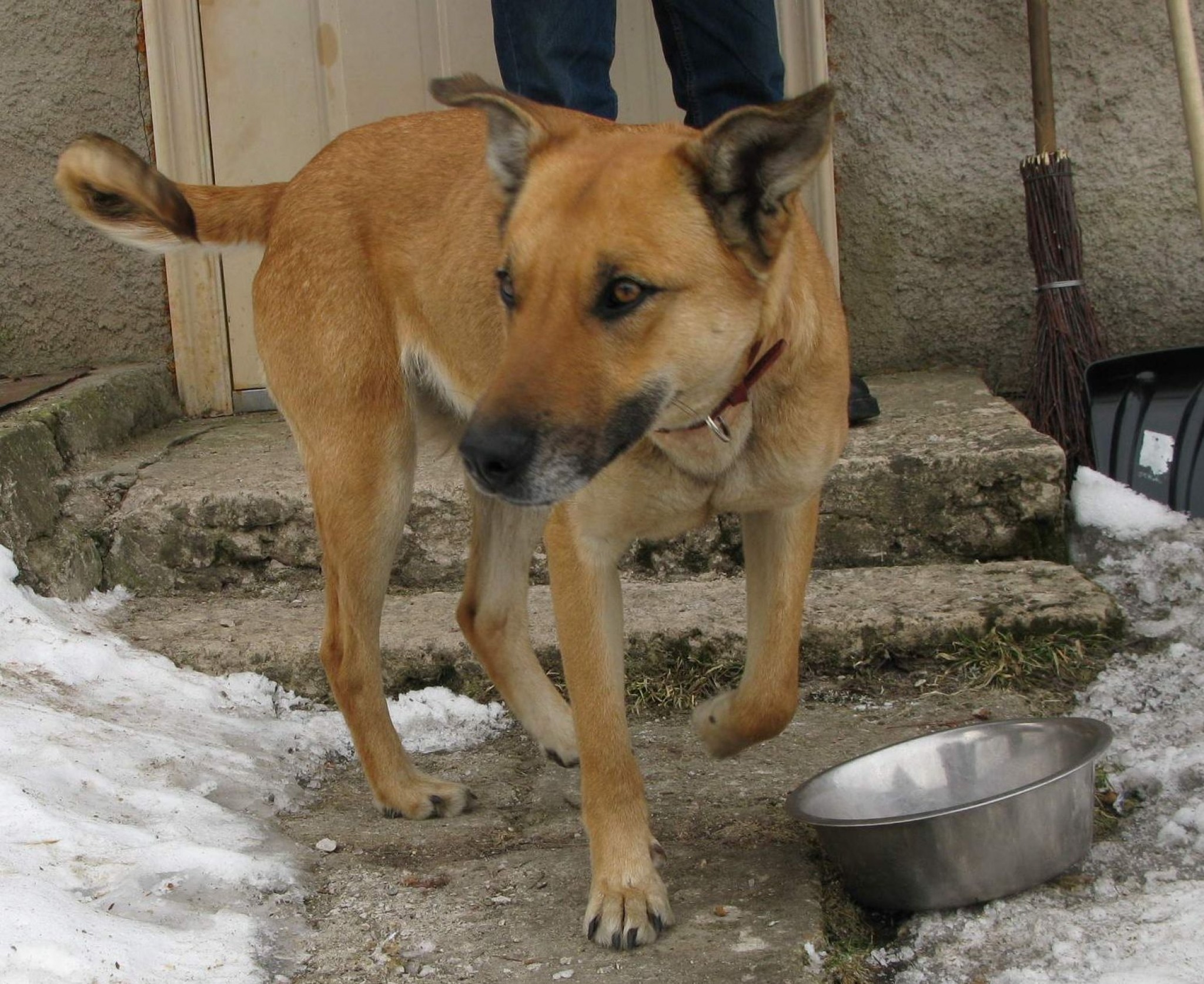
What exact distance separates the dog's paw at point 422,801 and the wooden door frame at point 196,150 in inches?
98.2

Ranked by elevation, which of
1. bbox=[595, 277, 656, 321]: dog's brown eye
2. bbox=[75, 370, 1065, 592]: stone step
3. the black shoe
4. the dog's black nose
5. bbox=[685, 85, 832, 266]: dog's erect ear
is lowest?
bbox=[75, 370, 1065, 592]: stone step

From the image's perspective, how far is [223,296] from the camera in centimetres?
504

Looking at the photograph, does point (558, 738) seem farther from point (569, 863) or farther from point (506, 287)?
point (506, 287)

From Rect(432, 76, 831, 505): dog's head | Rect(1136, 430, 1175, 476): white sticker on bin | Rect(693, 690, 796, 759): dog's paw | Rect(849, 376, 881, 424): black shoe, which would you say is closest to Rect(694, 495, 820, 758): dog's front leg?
Rect(693, 690, 796, 759): dog's paw

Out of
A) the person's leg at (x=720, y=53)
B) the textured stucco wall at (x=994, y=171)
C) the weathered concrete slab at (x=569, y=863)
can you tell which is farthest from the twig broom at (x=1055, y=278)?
the weathered concrete slab at (x=569, y=863)

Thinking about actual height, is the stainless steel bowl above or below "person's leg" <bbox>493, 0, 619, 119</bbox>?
below

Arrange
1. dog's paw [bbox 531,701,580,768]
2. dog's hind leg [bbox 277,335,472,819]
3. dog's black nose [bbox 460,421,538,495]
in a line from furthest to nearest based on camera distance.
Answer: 1. dog's paw [bbox 531,701,580,768]
2. dog's hind leg [bbox 277,335,472,819]
3. dog's black nose [bbox 460,421,538,495]

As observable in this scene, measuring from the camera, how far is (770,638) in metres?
2.65

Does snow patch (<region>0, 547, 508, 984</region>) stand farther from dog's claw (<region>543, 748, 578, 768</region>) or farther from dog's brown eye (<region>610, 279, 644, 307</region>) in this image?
dog's brown eye (<region>610, 279, 644, 307</region>)

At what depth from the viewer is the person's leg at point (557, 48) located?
3.37 meters

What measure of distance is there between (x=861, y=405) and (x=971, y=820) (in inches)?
81.8

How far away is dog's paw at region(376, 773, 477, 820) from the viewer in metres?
2.99

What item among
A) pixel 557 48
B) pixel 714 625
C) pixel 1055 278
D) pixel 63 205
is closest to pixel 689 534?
pixel 714 625

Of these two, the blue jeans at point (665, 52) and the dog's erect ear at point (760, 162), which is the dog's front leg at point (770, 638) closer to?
the dog's erect ear at point (760, 162)
